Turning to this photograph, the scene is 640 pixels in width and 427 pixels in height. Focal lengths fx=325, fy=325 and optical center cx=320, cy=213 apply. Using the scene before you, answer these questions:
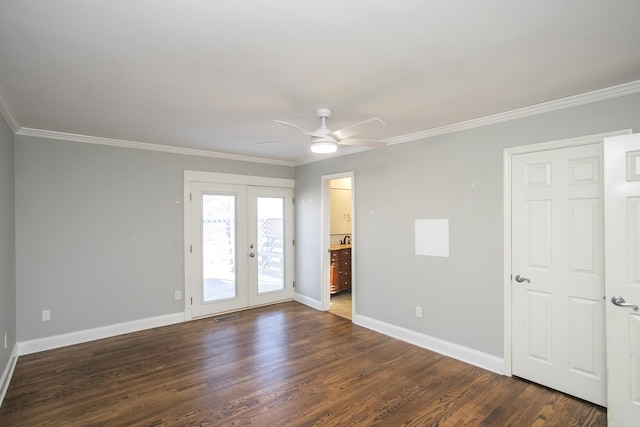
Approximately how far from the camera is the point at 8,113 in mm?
3039

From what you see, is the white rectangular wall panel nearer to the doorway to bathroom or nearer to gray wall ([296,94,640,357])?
gray wall ([296,94,640,357])

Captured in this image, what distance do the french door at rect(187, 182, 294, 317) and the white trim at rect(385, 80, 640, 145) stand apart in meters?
2.78

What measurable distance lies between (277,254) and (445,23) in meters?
4.70

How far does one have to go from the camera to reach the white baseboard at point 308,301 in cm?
540

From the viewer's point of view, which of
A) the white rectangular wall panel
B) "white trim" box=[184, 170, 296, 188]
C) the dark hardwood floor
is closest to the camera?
the dark hardwood floor

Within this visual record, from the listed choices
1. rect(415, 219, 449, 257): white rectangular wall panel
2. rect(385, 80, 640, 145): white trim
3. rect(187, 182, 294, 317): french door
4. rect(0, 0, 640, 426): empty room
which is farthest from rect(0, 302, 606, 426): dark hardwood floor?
rect(385, 80, 640, 145): white trim

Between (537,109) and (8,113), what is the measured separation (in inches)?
192

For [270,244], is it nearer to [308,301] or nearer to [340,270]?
[308,301]

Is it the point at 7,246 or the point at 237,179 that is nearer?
the point at 7,246

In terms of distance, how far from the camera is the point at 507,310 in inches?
125

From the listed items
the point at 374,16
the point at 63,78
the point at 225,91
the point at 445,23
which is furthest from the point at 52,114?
the point at 445,23

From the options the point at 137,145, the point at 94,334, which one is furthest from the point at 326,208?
the point at 94,334

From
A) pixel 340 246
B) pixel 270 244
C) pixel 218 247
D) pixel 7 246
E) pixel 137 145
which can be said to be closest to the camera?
pixel 7 246

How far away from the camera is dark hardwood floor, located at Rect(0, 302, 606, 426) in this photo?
8.26ft
